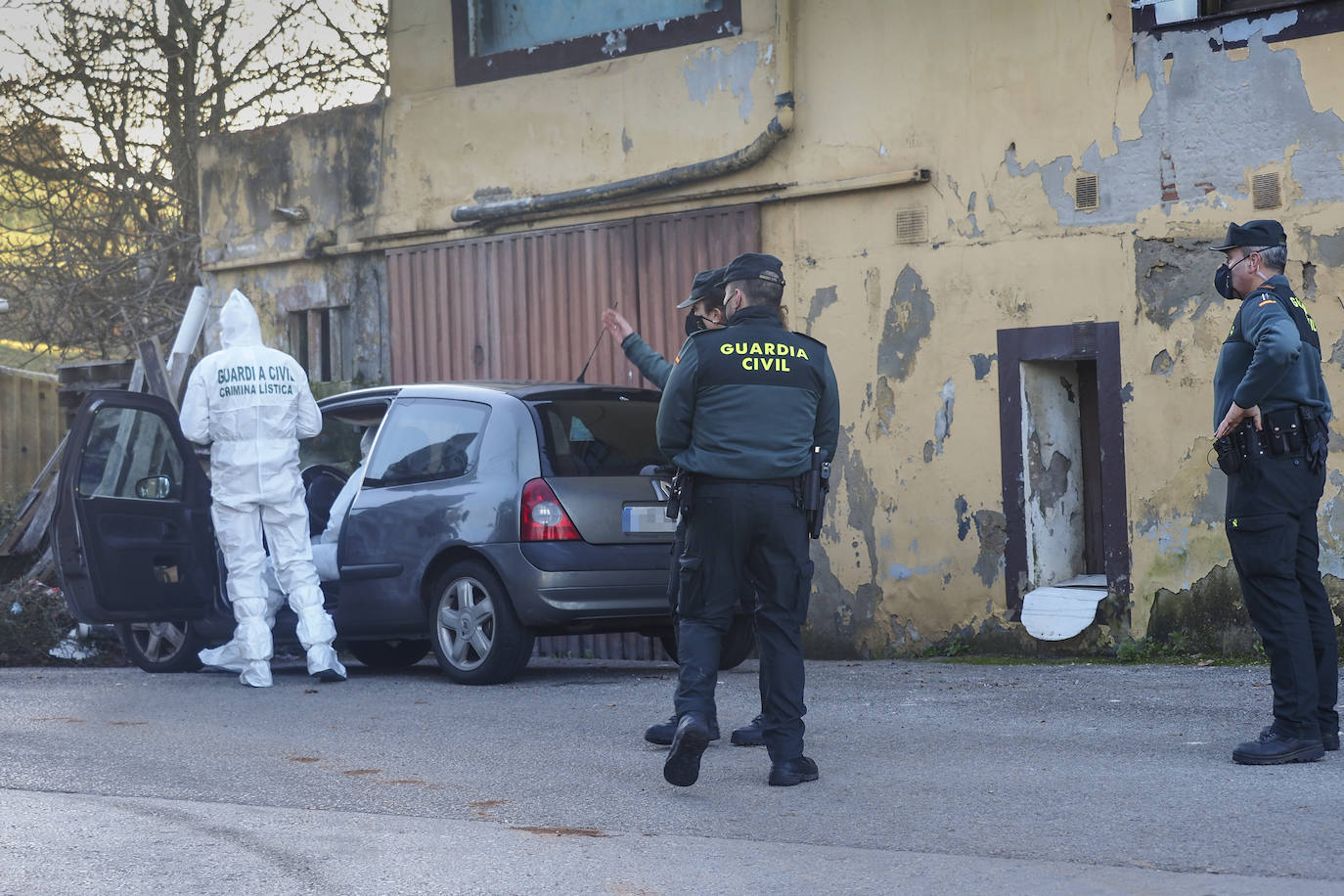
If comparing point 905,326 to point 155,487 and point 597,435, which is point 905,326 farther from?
point 155,487

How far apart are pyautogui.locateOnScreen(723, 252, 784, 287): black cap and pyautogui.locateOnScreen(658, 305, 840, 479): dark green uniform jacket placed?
0.14 metres

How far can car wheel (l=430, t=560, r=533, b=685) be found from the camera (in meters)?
8.62

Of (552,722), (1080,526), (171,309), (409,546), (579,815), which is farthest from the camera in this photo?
(171,309)

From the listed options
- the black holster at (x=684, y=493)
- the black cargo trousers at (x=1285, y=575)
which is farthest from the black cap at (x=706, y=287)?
the black cargo trousers at (x=1285, y=575)

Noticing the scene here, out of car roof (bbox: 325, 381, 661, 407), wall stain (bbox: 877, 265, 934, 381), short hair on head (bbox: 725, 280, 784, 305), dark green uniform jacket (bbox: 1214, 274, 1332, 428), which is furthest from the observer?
wall stain (bbox: 877, 265, 934, 381)

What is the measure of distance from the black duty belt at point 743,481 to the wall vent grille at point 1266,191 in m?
4.60

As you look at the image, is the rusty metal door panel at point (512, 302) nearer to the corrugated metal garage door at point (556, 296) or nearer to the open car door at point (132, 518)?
the corrugated metal garage door at point (556, 296)

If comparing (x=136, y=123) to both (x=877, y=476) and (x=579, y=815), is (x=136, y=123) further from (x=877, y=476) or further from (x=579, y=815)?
(x=579, y=815)

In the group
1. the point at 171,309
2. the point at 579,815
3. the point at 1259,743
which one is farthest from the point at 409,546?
the point at 171,309

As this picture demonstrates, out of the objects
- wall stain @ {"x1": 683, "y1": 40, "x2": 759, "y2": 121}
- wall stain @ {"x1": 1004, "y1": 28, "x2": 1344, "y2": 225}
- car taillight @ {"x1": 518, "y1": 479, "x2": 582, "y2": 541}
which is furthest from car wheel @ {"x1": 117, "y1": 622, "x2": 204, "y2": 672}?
wall stain @ {"x1": 1004, "y1": 28, "x2": 1344, "y2": 225}

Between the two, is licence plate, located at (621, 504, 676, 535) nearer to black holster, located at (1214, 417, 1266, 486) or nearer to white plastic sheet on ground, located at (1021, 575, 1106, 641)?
white plastic sheet on ground, located at (1021, 575, 1106, 641)

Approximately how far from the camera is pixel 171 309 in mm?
19250

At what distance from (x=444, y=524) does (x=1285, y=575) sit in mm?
4356

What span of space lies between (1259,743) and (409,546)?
15.1 feet
